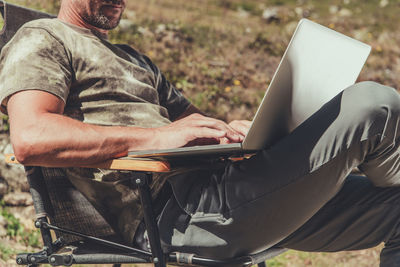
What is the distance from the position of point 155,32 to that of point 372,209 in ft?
15.1

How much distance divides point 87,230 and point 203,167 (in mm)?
543

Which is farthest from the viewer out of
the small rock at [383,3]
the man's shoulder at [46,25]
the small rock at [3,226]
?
the small rock at [383,3]

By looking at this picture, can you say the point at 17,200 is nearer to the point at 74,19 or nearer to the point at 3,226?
the point at 3,226

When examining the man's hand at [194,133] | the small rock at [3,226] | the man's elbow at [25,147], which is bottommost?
the small rock at [3,226]

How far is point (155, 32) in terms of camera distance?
601 centimetres

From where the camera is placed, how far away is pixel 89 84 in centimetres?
194

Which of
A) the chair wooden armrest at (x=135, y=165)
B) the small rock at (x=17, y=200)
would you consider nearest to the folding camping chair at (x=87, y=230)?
the chair wooden armrest at (x=135, y=165)

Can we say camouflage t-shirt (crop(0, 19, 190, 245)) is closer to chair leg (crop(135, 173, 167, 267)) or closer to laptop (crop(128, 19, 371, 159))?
chair leg (crop(135, 173, 167, 267))

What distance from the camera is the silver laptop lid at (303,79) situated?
4.66ft

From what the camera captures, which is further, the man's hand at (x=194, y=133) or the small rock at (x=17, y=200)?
the small rock at (x=17, y=200)

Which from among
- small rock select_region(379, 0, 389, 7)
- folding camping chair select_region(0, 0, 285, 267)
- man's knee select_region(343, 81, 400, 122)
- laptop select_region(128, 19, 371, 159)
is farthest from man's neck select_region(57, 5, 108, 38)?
small rock select_region(379, 0, 389, 7)

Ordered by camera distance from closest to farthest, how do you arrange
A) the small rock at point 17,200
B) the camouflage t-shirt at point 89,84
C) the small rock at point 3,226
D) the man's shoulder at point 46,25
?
1. the camouflage t-shirt at point 89,84
2. the man's shoulder at point 46,25
3. the small rock at point 3,226
4. the small rock at point 17,200

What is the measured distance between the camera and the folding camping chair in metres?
1.64

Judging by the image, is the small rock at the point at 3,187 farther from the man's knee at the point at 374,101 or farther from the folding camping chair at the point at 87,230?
the man's knee at the point at 374,101
